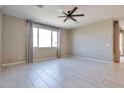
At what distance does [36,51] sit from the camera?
602cm

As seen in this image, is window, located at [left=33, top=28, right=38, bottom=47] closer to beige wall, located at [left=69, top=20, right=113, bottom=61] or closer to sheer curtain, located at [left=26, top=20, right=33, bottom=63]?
sheer curtain, located at [left=26, top=20, right=33, bottom=63]

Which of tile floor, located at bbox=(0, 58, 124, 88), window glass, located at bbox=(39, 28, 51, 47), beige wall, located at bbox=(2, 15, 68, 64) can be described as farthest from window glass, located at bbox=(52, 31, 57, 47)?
tile floor, located at bbox=(0, 58, 124, 88)

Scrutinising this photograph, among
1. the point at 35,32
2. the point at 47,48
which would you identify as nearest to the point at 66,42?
the point at 47,48

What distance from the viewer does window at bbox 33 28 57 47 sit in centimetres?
608

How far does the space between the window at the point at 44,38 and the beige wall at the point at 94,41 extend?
1.77 metres

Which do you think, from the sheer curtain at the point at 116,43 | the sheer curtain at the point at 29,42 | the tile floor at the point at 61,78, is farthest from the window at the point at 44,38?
the sheer curtain at the point at 116,43

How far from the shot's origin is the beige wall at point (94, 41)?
5.53 m

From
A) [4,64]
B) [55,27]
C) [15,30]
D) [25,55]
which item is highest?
[55,27]

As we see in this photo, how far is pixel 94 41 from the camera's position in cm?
631

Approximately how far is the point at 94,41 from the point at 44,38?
350cm

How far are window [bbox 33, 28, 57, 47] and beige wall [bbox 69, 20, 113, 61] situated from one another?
1.77 metres

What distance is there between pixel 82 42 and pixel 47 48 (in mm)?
2736

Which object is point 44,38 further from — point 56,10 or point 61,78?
point 61,78

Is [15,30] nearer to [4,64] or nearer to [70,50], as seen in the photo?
[4,64]
